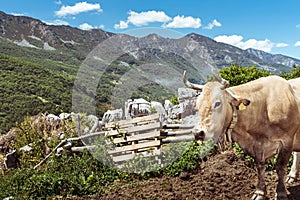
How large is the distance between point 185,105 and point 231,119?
766cm

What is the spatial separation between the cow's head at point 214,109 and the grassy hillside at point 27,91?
37.5 meters

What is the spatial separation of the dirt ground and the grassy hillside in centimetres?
3465

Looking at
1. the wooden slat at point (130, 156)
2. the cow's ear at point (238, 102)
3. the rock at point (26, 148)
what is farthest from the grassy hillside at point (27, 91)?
the cow's ear at point (238, 102)

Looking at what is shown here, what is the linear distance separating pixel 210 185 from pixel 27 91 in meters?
62.2

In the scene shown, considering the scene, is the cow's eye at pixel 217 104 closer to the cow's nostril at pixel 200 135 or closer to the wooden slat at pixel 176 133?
the cow's nostril at pixel 200 135

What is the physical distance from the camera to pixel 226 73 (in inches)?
758

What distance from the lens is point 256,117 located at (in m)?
4.77

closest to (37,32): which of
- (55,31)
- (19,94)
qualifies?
(55,31)

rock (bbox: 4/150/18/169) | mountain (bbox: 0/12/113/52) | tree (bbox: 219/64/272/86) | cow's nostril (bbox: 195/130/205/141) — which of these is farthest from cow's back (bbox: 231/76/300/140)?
mountain (bbox: 0/12/113/52)

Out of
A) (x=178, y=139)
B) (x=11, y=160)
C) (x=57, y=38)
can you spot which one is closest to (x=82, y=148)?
(x=178, y=139)

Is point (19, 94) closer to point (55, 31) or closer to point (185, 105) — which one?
point (185, 105)

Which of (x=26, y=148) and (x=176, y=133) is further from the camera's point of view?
(x=26, y=148)

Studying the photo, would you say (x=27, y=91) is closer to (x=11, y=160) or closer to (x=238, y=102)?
(x=11, y=160)

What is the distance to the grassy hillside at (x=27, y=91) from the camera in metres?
49.1
